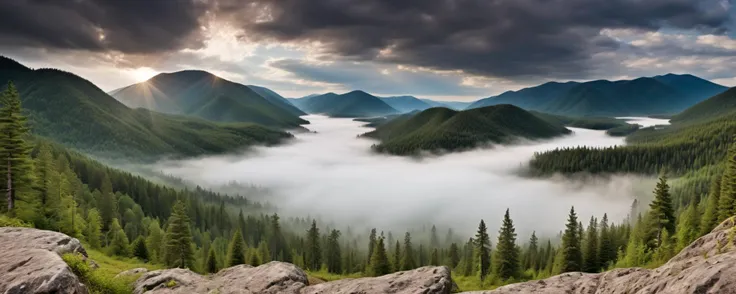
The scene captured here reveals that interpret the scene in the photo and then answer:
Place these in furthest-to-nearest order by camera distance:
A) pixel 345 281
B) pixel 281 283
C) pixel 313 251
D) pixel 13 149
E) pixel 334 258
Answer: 1. pixel 334 258
2. pixel 313 251
3. pixel 13 149
4. pixel 345 281
5. pixel 281 283

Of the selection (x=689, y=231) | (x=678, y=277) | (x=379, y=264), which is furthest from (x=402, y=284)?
(x=689, y=231)

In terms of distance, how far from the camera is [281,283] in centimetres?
3159

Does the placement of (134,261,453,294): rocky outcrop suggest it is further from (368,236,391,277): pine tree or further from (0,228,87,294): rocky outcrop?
(368,236,391,277): pine tree

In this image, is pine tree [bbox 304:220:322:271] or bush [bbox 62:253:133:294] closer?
bush [bbox 62:253:133:294]

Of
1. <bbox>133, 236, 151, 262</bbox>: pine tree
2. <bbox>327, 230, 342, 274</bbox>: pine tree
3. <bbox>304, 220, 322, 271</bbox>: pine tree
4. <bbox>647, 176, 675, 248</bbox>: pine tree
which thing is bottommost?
<bbox>327, 230, 342, 274</bbox>: pine tree

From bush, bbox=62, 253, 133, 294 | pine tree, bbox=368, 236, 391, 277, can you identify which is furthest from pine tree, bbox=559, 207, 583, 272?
bush, bbox=62, 253, 133, 294

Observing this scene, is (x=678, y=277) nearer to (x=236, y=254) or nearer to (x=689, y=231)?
(x=689, y=231)

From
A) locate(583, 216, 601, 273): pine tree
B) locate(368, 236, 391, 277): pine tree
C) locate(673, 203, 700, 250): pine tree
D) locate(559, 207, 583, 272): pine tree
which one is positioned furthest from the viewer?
locate(368, 236, 391, 277): pine tree

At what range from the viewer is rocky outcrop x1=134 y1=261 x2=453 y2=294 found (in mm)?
28422

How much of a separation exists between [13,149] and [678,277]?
234 feet

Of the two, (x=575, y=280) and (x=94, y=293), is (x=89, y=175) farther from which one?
(x=575, y=280)

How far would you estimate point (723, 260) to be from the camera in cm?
1744

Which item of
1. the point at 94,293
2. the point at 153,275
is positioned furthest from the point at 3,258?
the point at 153,275

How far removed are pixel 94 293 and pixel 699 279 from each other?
124ft
